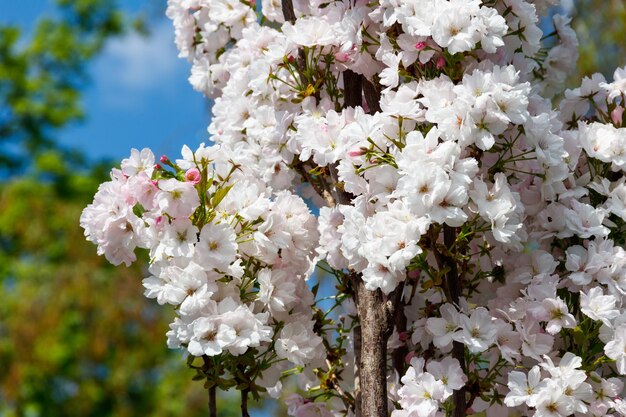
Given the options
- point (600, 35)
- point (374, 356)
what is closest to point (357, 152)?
point (374, 356)

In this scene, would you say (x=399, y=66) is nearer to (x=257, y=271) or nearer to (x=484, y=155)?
(x=484, y=155)

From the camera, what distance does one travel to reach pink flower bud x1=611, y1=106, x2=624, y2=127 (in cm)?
219

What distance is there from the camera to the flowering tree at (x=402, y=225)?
183 centimetres

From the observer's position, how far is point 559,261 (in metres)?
2.09

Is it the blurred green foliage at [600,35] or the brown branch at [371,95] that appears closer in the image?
the brown branch at [371,95]

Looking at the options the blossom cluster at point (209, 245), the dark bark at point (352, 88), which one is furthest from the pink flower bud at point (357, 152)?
the dark bark at point (352, 88)

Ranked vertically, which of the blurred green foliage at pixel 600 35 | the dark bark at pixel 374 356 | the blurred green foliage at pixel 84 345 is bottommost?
the dark bark at pixel 374 356

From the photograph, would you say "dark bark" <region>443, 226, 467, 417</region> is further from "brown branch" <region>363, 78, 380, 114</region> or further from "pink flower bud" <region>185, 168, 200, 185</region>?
"pink flower bud" <region>185, 168, 200, 185</region>

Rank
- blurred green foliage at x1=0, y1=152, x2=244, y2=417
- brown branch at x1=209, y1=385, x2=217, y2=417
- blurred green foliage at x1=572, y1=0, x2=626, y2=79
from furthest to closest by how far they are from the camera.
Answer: blurred green foliage at x1=0, y1=152, x2=244, y2=417 → blurred green foliage at x1=572, y1=0, x2=626, y2=79 → brown branch at x1=209, y1=385, x2=217, y2=417

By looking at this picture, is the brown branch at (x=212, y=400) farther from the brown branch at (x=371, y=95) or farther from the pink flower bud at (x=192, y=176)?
the brown branch at (x=371, y=95)

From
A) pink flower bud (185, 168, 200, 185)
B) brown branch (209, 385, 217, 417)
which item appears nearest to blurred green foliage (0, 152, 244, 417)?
brown branch (209, 385, 217, 417)

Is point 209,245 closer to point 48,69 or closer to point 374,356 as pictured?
point 374,356

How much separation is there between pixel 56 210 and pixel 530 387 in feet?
36.6

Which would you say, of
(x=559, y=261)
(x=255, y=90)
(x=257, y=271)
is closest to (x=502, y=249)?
(x=559, y=261)
